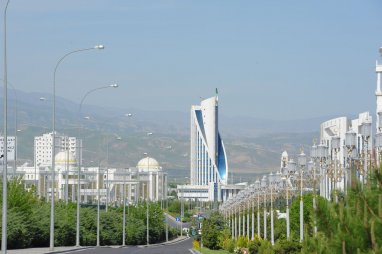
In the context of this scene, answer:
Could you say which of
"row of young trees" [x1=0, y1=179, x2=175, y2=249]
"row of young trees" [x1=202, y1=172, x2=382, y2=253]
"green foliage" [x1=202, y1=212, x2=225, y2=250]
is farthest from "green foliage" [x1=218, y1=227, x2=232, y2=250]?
"row of young trees" [x1=202, y1=172, x2=382, y2=253]

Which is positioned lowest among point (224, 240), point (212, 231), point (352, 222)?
point (224, 240)

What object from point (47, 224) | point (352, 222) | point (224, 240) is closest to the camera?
point (352, 222)

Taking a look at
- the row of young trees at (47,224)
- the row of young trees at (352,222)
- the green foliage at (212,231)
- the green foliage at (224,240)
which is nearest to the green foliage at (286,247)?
the row of young trees at (352,222)

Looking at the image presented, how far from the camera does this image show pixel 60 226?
66.1 metres

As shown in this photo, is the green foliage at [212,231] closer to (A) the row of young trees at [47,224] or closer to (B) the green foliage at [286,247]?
(A) the row of young trees at [47,224]

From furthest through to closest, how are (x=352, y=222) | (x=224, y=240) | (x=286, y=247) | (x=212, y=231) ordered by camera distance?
1. (x=212, y=231)
2. (x=224, y=240)
3. (x=286, y=247)
4. (x=352, y=222)

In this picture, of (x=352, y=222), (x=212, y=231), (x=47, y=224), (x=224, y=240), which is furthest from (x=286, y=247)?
(x=212, y=231)

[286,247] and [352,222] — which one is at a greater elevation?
[352,222]

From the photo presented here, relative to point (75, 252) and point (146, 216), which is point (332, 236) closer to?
point (75, 252)

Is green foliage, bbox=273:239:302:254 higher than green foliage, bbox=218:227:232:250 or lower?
higher

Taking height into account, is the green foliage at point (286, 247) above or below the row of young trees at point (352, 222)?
below

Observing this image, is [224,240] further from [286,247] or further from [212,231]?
[286,247]

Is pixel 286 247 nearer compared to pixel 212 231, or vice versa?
pixel 286 247

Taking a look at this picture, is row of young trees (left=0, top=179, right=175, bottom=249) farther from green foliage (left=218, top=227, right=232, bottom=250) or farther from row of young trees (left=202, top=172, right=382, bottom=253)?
row of young trees (left=202, top=172, right=382, bottom=253)
